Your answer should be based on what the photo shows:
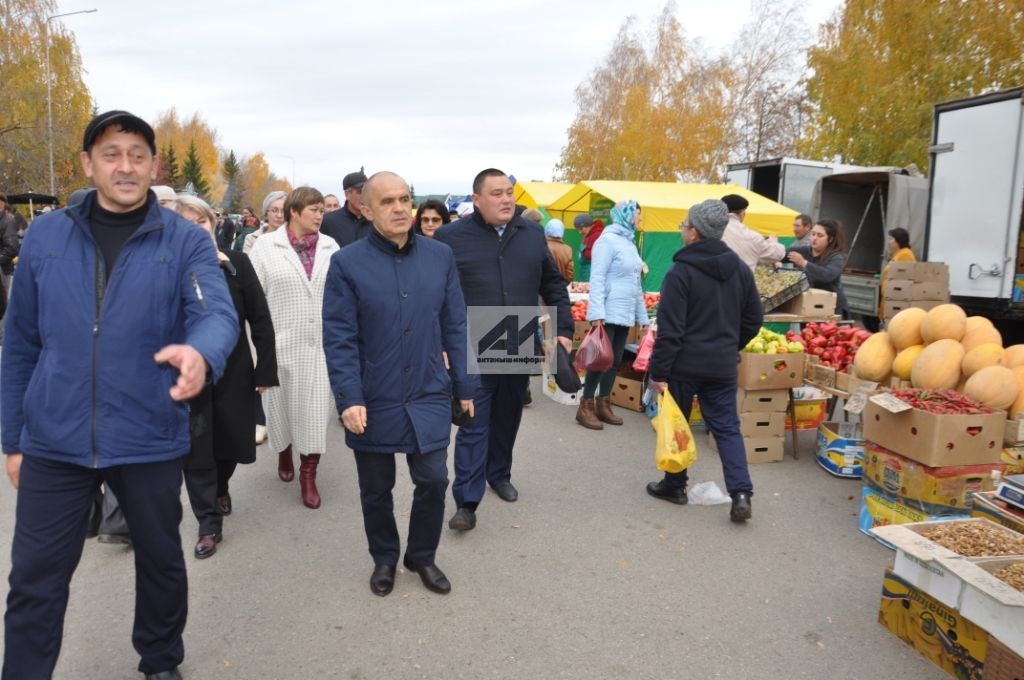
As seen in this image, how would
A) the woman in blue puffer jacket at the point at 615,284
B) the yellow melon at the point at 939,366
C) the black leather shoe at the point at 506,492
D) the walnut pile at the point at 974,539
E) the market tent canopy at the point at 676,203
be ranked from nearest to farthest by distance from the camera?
the walnut pile at the point at 974,539
the yellow melon at the point at 939,366
the black leather shoe at the point at 506,492
the woman in blue puffer jacket at the point at 615,284
the market tent canopy at the point at 676,203

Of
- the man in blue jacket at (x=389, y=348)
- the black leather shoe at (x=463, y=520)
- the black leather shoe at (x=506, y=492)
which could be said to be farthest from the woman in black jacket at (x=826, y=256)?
the man in blue jacket at (x=389, y=348)

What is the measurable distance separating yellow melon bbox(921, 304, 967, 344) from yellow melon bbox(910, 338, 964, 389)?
0.13m

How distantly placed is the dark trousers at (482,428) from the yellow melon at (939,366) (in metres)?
2.80

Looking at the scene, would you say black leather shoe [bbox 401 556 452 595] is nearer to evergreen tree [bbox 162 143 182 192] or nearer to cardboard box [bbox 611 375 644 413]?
cardboard box [bbox 611 375 644 413]

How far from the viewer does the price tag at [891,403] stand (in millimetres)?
4383

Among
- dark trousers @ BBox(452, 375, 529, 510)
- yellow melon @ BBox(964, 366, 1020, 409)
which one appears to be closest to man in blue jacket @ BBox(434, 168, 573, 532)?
dark trousers @ BBox(452, 375, 529, 510)

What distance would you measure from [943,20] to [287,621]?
57.0ft

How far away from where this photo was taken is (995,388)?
183 inches

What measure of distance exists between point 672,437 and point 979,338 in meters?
2.41

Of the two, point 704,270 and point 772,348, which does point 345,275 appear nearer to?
point 704,270

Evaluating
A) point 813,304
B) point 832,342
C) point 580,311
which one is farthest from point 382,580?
point 580,311

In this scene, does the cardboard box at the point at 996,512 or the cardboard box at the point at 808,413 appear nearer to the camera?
the cardboard box at the point at 996,512

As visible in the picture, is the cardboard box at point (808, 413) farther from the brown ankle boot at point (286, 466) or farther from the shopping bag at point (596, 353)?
the brown ankle boot at point (286, 466)

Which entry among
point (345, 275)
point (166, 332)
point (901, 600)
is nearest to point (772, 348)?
point (901, 600)
